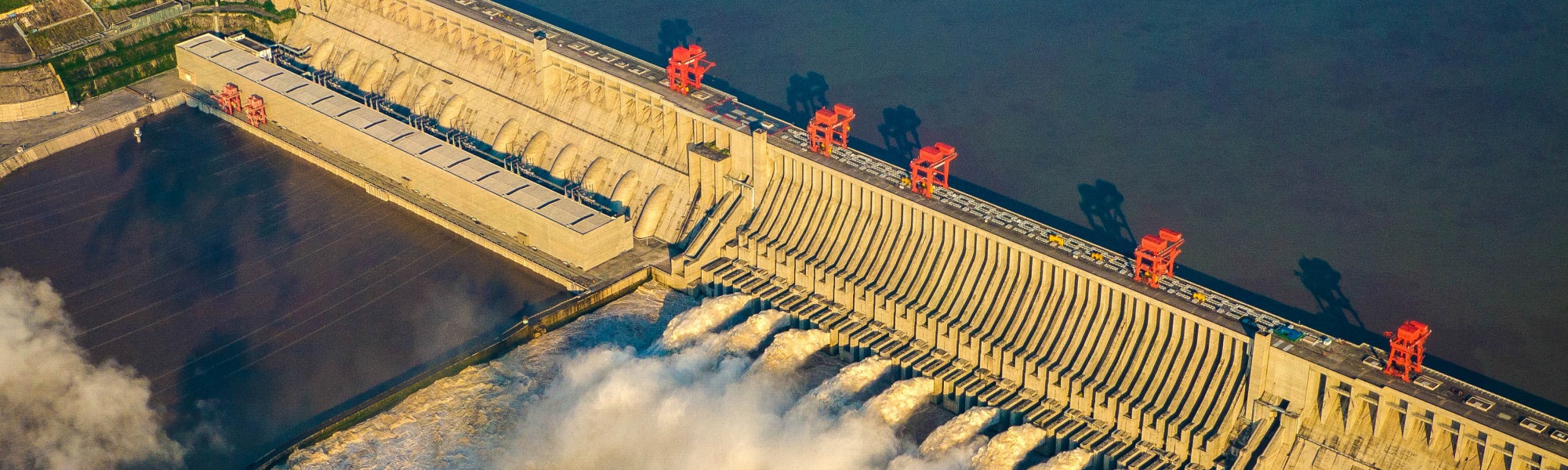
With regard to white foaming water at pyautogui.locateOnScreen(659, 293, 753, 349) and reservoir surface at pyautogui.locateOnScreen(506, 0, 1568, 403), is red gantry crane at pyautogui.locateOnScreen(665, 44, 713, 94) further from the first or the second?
white foaming water at pyautogui.locateOnScreen(659, 293, 753, 349)

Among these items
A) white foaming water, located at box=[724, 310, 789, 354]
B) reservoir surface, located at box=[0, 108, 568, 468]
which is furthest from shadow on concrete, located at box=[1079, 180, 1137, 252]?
reservoir surface, located at box=[0, 108, 568, 468]

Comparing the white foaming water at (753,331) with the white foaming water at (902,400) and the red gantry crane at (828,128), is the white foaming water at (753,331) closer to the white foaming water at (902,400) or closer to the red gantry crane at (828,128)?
the white foaming water at (902,400)

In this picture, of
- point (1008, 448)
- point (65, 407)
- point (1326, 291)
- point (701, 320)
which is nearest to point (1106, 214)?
point (1326, 291)

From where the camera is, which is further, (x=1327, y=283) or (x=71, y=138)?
(x=71, y=138)

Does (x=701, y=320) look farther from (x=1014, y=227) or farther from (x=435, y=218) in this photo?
(x=435, y=218)

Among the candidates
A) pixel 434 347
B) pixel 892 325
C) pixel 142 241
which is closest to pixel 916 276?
pixel 892 325

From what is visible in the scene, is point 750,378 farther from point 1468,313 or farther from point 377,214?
point 1468,313
